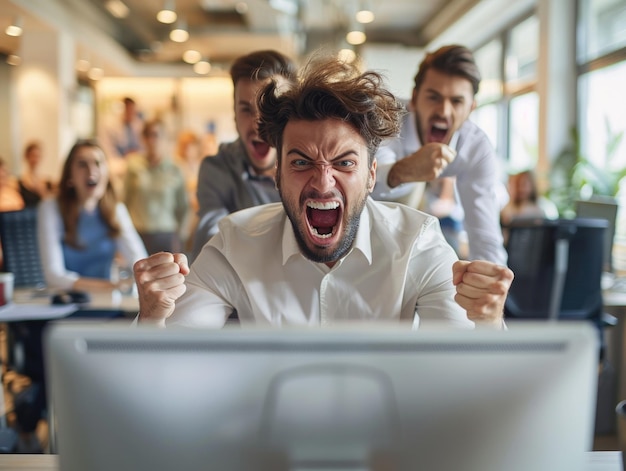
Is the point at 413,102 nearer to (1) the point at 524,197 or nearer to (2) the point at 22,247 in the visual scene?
(2) the point at 22,247

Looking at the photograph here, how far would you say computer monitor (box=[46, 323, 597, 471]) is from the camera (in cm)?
65

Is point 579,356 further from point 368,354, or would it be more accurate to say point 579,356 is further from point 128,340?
point 128,340

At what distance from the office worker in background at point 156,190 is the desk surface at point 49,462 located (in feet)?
14.0

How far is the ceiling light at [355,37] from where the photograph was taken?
36.2 ft

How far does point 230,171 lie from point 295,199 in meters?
0.80

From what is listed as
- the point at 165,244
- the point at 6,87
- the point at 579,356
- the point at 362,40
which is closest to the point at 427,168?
the point at 579,356

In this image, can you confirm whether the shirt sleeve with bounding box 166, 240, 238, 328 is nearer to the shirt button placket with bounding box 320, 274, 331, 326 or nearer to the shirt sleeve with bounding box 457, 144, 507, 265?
the shirt button placket with bounding box 320, 274, 331, 326

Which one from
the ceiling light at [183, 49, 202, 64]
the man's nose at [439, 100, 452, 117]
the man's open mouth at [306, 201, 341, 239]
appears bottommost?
the man's open mouth at [306, 201, 341, 239]

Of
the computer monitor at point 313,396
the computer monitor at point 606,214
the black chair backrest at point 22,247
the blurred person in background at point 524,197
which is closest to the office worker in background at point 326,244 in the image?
the computer monitor at point 313,396

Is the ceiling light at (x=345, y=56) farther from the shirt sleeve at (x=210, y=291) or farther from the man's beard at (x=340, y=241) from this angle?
the shirt sleeve at (x=210, y=291)

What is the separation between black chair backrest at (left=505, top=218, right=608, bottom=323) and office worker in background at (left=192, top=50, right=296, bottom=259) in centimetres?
164

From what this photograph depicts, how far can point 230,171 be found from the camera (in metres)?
2.45

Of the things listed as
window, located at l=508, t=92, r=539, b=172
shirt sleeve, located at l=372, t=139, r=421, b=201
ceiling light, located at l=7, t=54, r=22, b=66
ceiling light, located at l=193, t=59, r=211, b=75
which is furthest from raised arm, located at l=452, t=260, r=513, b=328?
ceiling light, located at l=193, t=59, r=211, b=75

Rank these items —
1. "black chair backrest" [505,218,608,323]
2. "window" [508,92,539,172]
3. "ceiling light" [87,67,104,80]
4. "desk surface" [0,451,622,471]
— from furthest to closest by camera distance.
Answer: "ceiling light" [87,67,104,80], "window" [508,92,539,172], "black chair backrest" [505,218,608,323], "desk surface" [0,451,622,471]
